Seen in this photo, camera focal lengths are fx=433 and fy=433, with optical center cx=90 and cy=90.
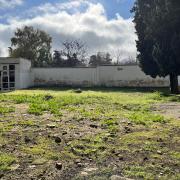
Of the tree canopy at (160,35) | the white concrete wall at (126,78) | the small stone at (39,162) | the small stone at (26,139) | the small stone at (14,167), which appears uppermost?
the tree canopy at (160,35)

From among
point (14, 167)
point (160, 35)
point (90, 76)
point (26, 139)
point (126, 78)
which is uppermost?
point (160, 35)

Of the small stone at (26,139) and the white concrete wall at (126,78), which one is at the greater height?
the white concrete wall at (126,78)

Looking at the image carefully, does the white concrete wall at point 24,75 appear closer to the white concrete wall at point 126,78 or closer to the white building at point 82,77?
the white building at point 82,77

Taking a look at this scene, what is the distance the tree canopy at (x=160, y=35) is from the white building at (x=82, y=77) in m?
12.5

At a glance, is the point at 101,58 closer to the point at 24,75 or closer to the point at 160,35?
the point at 24,75

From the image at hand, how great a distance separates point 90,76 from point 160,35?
2302 centimetres

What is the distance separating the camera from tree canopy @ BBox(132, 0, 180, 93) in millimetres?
22766

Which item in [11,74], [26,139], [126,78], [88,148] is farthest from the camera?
[126,78]

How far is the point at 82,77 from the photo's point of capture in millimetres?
48719

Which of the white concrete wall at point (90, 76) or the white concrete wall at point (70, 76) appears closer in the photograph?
the white concrete wall at point (90, 76)

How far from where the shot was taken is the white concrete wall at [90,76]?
47406 millimetres

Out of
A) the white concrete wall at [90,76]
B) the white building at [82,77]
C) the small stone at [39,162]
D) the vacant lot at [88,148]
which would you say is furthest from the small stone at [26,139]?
the white concrete wall at [90,76]

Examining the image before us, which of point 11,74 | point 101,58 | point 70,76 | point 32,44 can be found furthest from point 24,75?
point 101,58

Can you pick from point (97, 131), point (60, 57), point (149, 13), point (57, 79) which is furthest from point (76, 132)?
point (60, 57)
